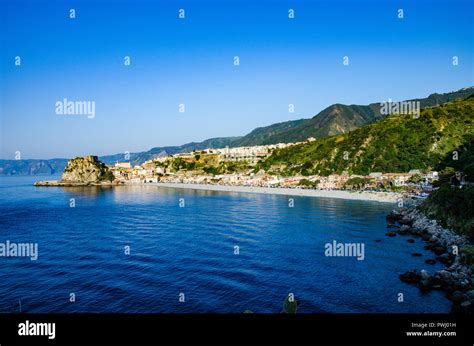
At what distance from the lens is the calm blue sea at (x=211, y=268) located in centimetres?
2219

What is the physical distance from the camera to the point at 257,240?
133 ft

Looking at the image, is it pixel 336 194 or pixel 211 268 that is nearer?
pixel 211 268

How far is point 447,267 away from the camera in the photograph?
27.0 metres

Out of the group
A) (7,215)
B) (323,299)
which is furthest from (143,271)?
(7,215)

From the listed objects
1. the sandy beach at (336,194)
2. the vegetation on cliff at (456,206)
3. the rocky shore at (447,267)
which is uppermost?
the vegetation on cliff at (456,206)
